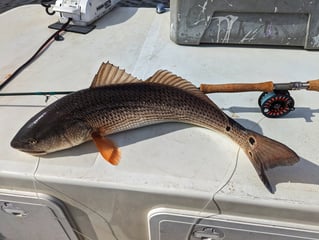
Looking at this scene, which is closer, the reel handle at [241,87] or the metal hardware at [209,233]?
the metal hardware at [209,233]

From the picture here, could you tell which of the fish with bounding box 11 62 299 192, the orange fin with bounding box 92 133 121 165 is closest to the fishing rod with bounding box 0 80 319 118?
the fish with bounding box 11 62 299 192

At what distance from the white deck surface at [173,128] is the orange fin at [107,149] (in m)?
0.03

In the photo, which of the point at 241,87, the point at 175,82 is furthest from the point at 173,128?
the point at 241,87

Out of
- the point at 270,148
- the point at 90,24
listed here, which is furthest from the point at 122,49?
the point at 270,148

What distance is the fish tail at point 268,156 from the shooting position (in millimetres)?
992

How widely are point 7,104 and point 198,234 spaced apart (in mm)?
1027

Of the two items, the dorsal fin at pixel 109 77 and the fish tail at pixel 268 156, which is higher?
the dorsal fin at pixel 109 77

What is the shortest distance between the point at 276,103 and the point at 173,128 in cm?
42

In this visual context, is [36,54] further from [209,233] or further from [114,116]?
[209,233]

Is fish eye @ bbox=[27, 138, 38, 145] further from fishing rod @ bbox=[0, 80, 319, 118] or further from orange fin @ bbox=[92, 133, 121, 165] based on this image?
fishing rod @ bbox=[0, 80, 319, 118]

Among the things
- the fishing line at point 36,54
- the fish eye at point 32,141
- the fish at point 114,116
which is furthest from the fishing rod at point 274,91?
the fishing line at point 36,54

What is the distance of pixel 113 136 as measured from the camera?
1.26m

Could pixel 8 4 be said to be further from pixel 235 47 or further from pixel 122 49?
A: pixel 235 47

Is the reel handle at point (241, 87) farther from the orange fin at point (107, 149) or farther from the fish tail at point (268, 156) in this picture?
the orange fin at point (107, 149)
